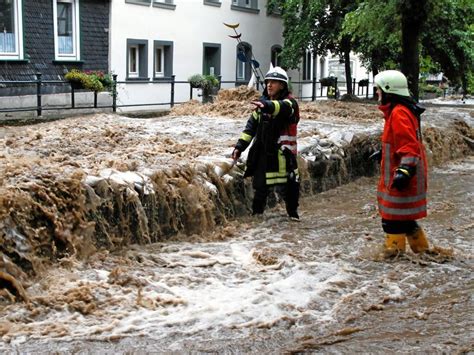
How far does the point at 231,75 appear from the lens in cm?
3061

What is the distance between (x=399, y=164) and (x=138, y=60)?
19.9 m

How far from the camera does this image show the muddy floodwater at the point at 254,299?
4930mm

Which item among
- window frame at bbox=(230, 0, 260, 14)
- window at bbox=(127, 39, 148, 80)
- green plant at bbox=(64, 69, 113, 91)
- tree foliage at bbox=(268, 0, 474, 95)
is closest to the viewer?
tree foliage at bbox=(268, 0, 474, 95)

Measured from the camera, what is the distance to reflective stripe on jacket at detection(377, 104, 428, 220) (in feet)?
21.2

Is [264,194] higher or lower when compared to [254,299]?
higher

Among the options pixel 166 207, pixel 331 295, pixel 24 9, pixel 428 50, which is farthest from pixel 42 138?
pixel 428 50

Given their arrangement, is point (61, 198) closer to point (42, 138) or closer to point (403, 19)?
point (42, 138)

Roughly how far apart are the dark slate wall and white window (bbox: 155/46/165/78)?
3326 mm

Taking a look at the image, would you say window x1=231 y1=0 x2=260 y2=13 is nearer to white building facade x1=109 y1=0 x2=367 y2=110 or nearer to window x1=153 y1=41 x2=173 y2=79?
white building facade x1=109 y1=0 x2=367 y2=110

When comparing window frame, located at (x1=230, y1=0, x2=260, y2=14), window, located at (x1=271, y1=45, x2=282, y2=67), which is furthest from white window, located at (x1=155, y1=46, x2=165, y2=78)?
window, located at (x1=271, y1=45, x2=282, y2=67)

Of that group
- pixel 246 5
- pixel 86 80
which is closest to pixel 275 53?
pixel 246 5

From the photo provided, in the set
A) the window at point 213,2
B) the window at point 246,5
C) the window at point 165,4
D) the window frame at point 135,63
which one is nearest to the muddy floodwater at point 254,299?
the window frame at point 135,63

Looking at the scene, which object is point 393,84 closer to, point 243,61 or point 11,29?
point 11,29

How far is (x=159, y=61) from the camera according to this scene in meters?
26.7
